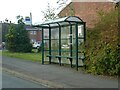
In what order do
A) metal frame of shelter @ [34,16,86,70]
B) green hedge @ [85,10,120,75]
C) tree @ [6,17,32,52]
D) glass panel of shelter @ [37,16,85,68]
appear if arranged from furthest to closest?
tree @ [6,17,32,52], glass panel of shelter @ [37,16,85,68], metal frame of shelter @ [34,16,86,70], green hedge @ [85,10,120,75]

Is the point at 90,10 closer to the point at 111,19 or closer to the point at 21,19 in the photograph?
the point at 21,19

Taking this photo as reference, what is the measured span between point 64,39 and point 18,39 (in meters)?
18.5

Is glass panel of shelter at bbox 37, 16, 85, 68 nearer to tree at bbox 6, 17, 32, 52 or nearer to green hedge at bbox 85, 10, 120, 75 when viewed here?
green hedge at bbox 85, 10, 120, 75

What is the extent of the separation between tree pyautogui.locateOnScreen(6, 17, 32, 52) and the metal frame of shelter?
1587cm

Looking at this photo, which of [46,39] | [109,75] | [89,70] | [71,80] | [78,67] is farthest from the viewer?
[46,39]

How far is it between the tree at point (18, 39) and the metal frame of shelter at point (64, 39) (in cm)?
1587

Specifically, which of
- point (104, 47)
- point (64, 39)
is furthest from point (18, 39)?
point (104, 47)

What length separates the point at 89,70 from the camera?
14953 millimetres

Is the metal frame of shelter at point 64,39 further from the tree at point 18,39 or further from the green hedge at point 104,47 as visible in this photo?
the tree at point 18,39

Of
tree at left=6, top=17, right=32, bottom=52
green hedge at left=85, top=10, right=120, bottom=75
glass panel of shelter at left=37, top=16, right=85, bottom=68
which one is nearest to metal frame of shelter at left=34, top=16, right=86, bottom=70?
glass panel of shelter at left=37, top=16, right=85, bottom=68

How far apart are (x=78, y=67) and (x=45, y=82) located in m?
4.16

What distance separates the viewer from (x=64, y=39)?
60.8 feet

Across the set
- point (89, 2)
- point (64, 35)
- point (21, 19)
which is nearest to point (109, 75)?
point (64, 35)

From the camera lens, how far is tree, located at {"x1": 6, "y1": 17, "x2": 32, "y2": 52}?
36.1 metres
